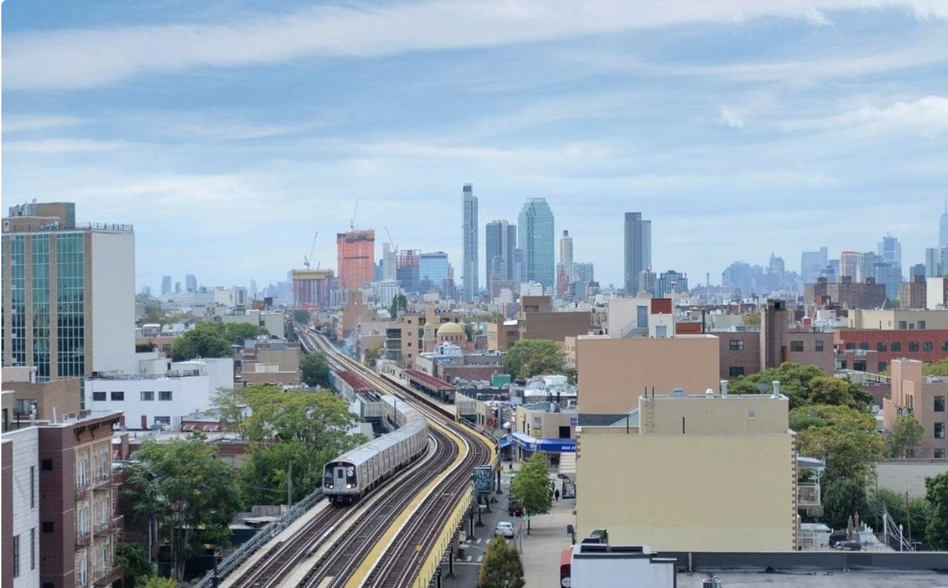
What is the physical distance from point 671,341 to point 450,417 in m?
44.9

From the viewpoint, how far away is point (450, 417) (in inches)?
3979

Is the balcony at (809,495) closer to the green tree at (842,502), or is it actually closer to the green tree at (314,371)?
the green tree at (842,502)

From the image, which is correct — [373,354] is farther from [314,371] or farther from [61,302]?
[61,302]

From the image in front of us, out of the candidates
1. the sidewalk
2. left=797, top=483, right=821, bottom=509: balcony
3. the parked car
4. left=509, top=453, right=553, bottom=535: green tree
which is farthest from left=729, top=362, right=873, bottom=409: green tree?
left=797, top=483, right=821, bottom=509: balcony

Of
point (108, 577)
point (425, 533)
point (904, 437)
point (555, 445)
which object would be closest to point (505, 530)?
point (425, 533)

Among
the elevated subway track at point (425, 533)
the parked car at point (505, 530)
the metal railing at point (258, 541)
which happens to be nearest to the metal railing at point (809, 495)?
the elevated subway track at point (425, 533)

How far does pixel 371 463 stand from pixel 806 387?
27286 millimetres

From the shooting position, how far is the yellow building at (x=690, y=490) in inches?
1228

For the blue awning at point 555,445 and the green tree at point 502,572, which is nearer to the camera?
the green tree at point 502,572

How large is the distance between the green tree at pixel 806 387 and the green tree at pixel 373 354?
111m

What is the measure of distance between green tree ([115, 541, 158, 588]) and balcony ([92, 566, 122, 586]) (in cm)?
47

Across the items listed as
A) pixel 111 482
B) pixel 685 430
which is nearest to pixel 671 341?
pixel 685 430

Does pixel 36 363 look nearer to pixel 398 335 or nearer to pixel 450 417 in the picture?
pixel 450 417

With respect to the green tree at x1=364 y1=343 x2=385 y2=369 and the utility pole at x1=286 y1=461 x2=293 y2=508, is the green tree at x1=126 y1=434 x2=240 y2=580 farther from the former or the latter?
the green tree at x1=364 y1=343 x2=385 y2=369
